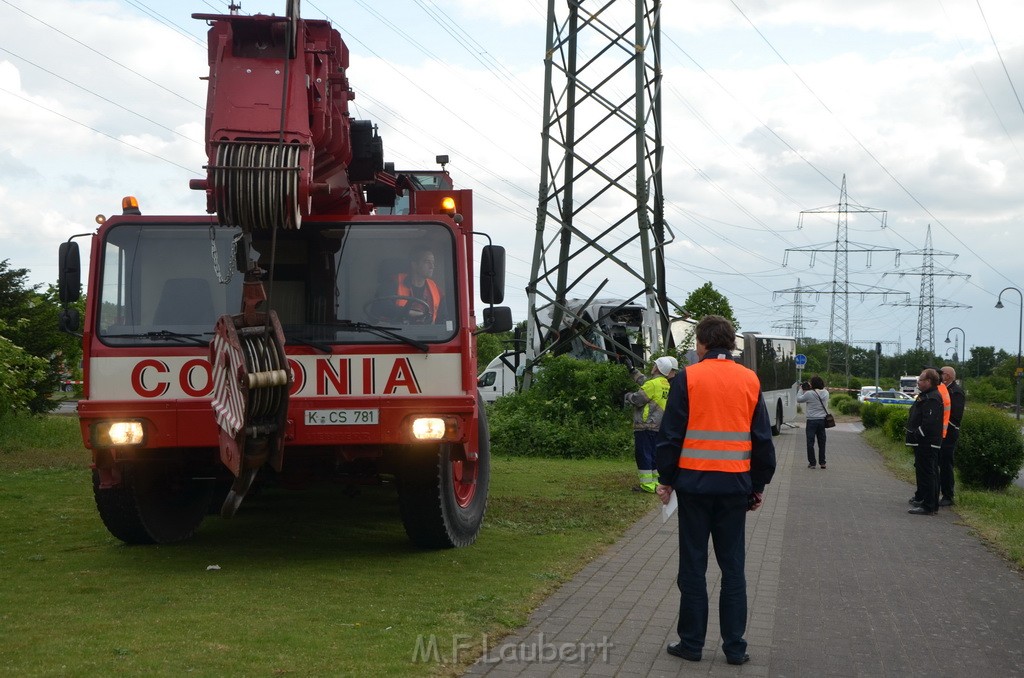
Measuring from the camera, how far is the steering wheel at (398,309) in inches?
338

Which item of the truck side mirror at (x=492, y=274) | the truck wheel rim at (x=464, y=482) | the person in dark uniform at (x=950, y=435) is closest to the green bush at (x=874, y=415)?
the person in dark uniform at (x=950, y=435)

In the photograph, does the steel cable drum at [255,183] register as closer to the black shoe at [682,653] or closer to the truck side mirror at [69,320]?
the truck side mirror at [69,320]

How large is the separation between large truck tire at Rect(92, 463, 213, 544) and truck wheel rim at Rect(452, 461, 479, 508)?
2058 millimetres

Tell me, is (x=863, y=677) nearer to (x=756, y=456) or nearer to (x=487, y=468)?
(x=756, y=456)

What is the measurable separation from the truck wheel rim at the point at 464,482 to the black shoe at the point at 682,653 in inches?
155

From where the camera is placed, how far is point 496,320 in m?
9.49

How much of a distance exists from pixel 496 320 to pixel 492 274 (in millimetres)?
513

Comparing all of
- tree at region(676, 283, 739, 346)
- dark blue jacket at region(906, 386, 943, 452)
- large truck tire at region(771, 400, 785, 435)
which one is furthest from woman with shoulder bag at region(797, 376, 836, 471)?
tree at region(676, 283, 739, 346)

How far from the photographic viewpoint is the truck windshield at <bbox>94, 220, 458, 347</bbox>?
845cm

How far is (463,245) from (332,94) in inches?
57.1

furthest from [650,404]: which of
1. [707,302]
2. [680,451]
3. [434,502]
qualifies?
[707,302]

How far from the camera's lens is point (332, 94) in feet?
27.8

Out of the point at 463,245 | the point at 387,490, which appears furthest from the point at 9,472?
the point at 463,245

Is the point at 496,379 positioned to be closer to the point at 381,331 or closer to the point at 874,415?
the point at 874,415
